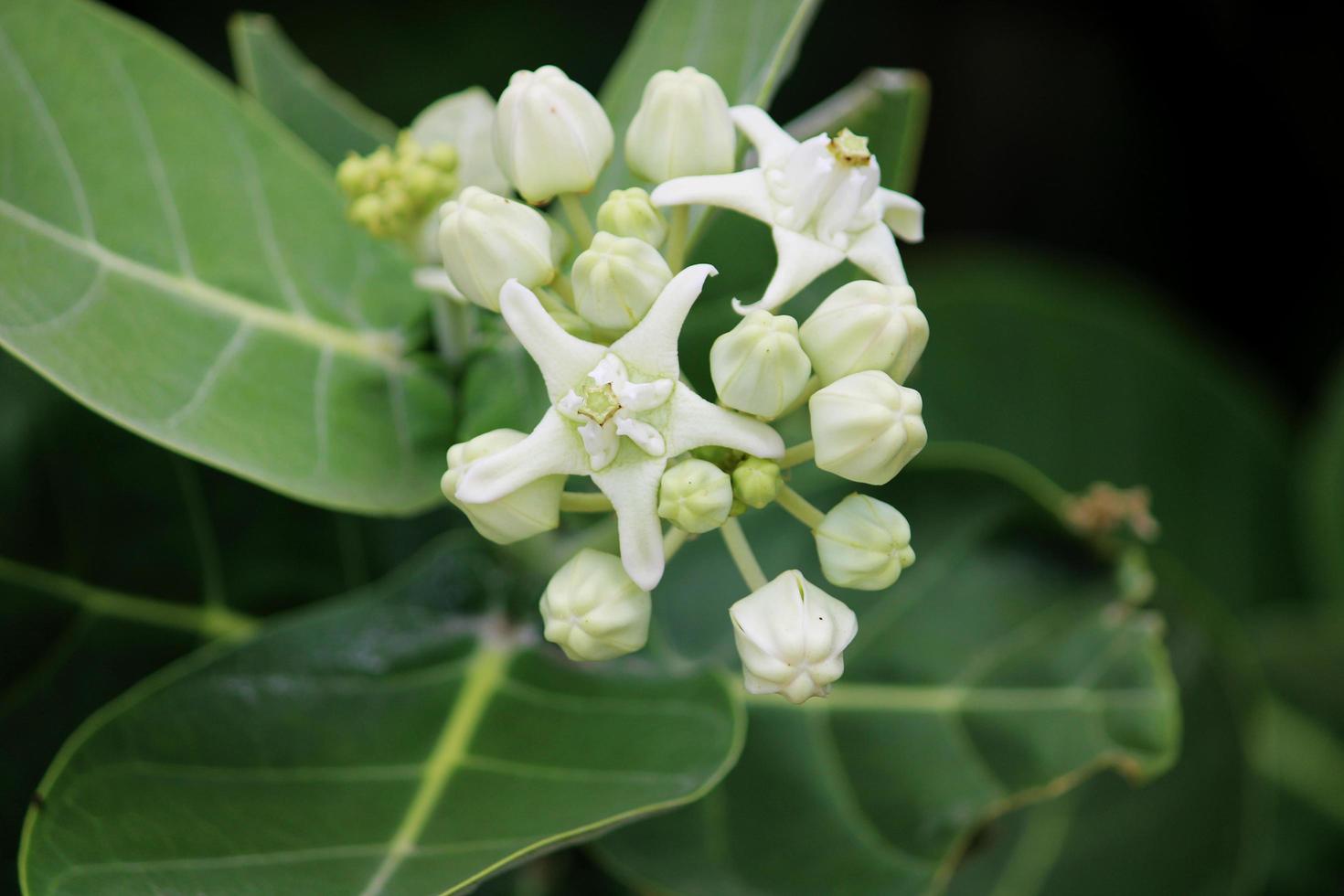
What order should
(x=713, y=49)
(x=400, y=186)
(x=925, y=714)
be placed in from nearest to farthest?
(x=400, y=186) → (x=713, y=49) → (x=925, y=714)

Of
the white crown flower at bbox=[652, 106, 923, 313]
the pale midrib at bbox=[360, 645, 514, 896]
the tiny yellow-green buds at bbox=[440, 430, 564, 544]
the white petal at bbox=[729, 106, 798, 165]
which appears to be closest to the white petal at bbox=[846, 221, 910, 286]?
the white crown flower at bbox=[652, 106, 923, 313]

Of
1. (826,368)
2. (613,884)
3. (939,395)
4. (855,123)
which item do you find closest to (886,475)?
(826,368)

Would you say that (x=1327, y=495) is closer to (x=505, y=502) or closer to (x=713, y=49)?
(x=713, y=49)

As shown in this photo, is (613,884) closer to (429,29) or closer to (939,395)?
(939,395)

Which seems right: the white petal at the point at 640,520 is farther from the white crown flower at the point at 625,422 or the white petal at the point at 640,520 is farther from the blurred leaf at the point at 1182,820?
the blurred leaf at the point at 1182,820

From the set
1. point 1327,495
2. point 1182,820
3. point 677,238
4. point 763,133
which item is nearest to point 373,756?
A: point 677,238

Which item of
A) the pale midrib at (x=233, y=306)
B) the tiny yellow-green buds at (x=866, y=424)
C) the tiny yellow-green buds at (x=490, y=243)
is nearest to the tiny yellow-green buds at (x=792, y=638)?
the tiny yellow-green buds at (x=866, y=424)

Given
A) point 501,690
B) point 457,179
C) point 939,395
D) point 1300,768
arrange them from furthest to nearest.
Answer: point 939,395
point 1300,768
point 501,690
point 457,179
